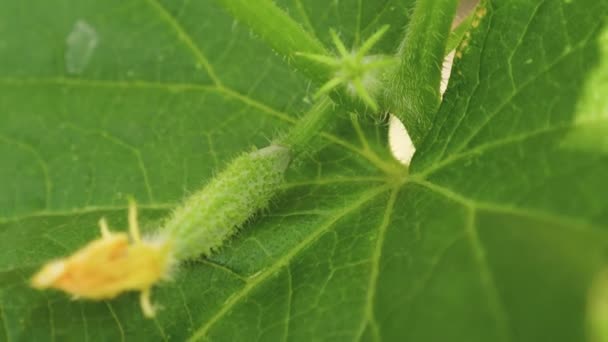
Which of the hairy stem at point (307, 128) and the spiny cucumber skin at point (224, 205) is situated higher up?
the hairy stem at point (307, 128)

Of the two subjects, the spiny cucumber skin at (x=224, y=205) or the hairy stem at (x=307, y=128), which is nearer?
the spiny cucumber skin at (x=224, y=205)

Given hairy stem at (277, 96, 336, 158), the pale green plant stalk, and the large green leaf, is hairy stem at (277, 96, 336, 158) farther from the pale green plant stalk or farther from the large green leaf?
the large green leaf

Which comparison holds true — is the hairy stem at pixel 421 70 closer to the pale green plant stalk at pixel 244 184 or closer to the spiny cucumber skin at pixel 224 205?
the pale green plant stalk at pixel 244 184

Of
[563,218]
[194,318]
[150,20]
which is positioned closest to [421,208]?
[563,218]

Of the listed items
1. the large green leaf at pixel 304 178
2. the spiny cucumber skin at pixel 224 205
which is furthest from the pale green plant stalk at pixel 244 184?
the large green leaf at pixel 304 178

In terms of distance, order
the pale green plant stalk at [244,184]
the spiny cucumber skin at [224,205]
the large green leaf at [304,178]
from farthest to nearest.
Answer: the spiny cucumber skin at [224,205], the pale green plant stalk at [244,184], the large green leaf at [304,178]

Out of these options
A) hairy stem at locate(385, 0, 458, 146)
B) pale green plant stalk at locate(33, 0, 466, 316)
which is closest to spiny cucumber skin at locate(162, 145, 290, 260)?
pale green plant stalk at locate(33, 0, 466, 316)


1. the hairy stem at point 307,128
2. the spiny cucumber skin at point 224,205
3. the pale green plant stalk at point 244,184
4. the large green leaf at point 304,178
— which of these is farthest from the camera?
the hairy stem at point 307,128

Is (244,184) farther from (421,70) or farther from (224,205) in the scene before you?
(421,70)
